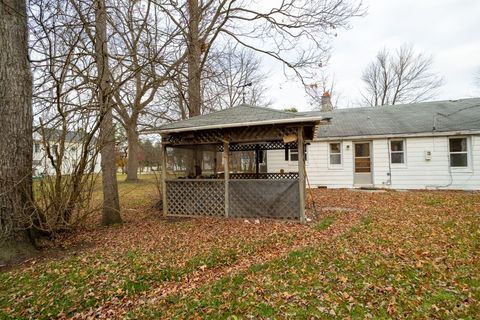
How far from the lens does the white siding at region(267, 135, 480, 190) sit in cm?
1167

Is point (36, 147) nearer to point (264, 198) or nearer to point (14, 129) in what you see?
point (14, 129)

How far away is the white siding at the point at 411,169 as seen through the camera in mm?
11672

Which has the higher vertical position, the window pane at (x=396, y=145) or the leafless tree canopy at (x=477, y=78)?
the leafless tree canopy at (x=477, y=78)

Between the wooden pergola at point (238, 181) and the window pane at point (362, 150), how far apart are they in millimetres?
6226

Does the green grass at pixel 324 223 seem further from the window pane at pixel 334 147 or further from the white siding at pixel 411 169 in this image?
the window pane at pixel 334 147

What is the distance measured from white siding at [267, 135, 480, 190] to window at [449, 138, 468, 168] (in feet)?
0.66

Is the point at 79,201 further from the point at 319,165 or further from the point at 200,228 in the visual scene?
the point at 319,165

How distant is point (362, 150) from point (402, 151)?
1.80 meters

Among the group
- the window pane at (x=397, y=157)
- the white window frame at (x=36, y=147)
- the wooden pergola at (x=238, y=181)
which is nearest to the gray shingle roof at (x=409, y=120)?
the window pane at (x=397, y=157)

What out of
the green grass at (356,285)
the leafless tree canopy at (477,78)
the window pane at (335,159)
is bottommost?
the green grass at (356,285)

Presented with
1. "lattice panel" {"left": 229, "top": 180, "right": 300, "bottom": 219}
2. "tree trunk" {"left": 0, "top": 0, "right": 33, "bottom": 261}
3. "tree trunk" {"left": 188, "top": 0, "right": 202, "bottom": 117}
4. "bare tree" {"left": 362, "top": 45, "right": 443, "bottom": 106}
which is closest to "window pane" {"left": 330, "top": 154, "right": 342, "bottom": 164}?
"lattice panel" {"left": 229, "top": 180, "right": 300, "bottom": 219}

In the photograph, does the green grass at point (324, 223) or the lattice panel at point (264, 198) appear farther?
the lattice panel at point (264, 198)

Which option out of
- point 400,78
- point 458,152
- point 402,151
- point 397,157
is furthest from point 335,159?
point 400,78

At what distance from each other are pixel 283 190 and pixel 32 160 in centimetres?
589
